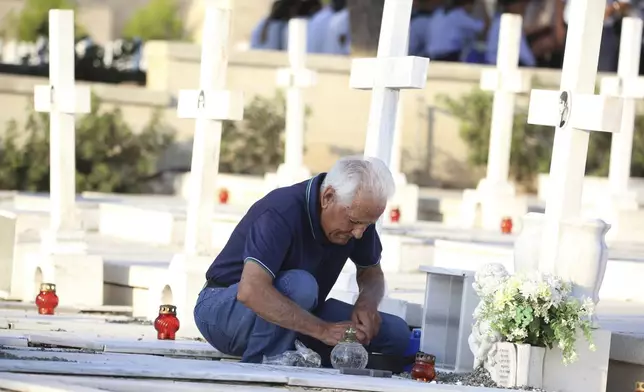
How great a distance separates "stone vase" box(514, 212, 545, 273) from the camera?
8.30 meters

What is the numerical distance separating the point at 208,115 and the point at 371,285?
10.8ft

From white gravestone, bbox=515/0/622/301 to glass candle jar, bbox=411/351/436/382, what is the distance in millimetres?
726

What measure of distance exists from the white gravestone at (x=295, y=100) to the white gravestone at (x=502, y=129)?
1.67m

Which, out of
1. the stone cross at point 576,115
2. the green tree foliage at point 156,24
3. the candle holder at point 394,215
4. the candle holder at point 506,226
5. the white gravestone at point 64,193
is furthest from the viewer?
the green tree foliage at point 156,24

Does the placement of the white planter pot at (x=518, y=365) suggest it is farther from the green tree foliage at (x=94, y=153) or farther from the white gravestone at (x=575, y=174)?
the green tree foliage at (x=94, y=153)

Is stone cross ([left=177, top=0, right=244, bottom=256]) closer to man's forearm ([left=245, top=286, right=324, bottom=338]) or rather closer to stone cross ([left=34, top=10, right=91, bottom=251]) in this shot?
stone cross ([left=34, top=10, right=91, bottom=251])

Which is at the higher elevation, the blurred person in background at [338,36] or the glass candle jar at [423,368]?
the blurred person in background at [338,36]

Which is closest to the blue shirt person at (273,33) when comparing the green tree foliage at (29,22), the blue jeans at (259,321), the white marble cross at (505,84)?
the green tree foliage at (29,22)

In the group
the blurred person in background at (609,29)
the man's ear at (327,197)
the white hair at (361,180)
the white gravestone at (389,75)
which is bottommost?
the man's ear at (327,197)

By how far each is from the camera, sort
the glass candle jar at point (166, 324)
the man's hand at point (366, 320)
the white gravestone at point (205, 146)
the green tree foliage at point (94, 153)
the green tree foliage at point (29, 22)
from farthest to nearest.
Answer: the green tree foliage at point (29, 22) < the green tree foliage at point (94, 153) < the white gravestone at point (205, 146) < the glass candle jar at point (166, 324) < the man's hand at point (366, 320)

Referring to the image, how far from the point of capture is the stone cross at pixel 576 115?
8234 millimetres

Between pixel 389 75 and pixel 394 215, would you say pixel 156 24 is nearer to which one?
pixel 394 215

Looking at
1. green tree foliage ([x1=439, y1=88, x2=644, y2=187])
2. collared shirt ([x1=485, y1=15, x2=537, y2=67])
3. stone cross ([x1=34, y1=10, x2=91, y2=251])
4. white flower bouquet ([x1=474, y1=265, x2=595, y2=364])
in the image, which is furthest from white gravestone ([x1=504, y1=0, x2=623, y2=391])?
collared shirt ([x1=485, y1=15, x2=537, y2=67])

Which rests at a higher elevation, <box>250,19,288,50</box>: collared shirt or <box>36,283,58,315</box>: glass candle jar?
<box>250,19,288,50</box>: collared shirt
